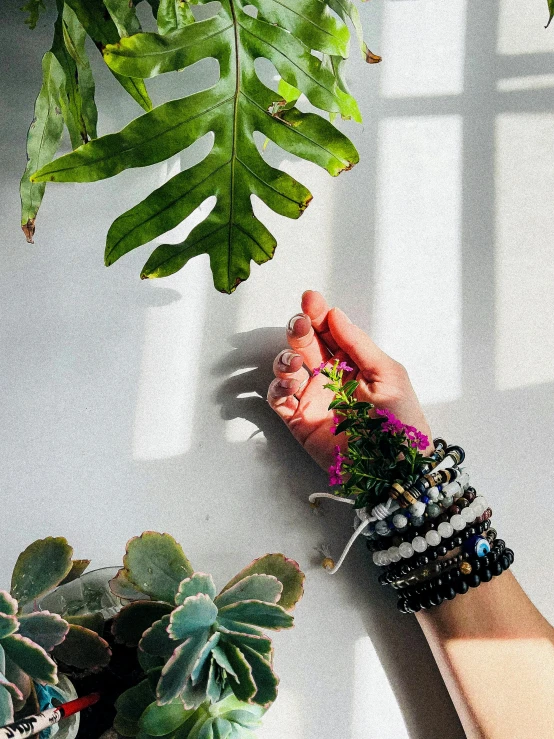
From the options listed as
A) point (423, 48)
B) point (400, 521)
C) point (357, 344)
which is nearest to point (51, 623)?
point (400, 521)

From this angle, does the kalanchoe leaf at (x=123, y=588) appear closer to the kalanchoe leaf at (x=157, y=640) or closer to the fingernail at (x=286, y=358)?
the kalanchoe leaf at (x=157, y=640)

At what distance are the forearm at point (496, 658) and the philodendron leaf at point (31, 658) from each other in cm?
45

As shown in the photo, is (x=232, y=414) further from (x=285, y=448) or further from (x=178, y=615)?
(x=178, y=615)

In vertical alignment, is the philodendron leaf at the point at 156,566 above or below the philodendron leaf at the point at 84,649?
above

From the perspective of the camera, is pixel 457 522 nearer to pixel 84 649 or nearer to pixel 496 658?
pixel 496 658

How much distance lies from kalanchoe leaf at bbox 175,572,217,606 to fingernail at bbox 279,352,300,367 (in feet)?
1.09

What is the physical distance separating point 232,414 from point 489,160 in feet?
1.68

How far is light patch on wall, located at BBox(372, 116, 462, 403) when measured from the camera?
86 cm

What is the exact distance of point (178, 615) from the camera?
42cm

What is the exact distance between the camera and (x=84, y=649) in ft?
1.50

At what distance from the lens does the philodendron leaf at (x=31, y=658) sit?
0.40 m

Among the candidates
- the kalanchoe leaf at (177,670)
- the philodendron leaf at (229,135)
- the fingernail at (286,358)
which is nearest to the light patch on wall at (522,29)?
the philodendron leaf at (229,135)

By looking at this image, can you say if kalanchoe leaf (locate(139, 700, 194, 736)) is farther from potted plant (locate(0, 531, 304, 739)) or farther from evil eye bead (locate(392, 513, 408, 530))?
evil eye bead (locate(392, 513, 408, 530))

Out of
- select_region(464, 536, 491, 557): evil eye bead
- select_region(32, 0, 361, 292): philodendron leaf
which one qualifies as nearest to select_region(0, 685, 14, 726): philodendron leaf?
select_region(32, 0, 361, 292): philodendron leaf
